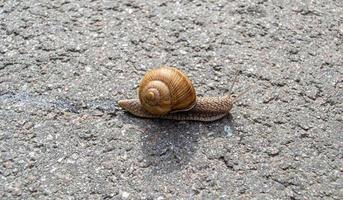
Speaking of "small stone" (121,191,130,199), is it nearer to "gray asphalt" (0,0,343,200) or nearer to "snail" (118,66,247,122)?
"gray asphalt" (0,0,343,200)

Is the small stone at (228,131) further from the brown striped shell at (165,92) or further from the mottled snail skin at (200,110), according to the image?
the brown striped shell at (165,92)

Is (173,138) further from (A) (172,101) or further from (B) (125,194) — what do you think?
(B) (125,194)

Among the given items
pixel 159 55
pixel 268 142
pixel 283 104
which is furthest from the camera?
pixel 159 55

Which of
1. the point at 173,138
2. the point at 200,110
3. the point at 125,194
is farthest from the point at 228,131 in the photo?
the point at 125,194

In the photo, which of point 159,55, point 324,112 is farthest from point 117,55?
point 324,112

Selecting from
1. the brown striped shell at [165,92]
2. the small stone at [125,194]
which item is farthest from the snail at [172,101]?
the small stone at [125,194]

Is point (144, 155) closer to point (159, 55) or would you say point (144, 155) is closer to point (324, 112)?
point (159, 55)
